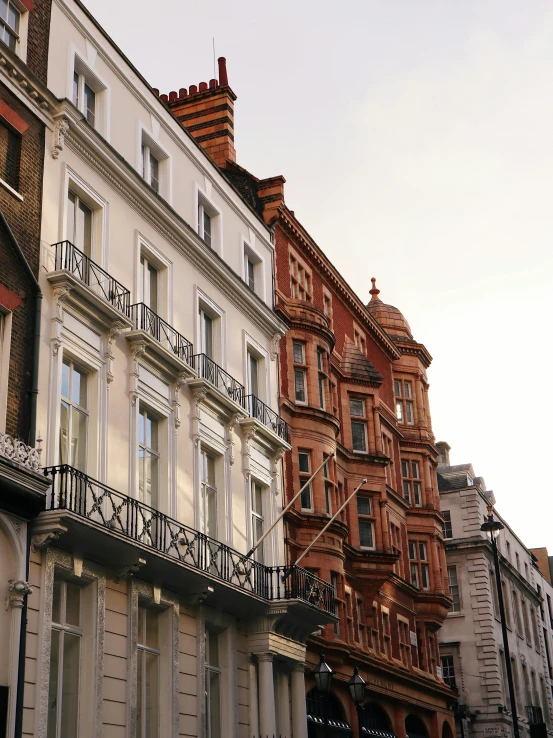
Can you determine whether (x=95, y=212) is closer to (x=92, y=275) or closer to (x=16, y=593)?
(x=92, y=275)

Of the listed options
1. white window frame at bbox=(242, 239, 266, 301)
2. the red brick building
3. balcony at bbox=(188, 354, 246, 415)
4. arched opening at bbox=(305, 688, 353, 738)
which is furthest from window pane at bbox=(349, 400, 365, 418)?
balcony at bbox=(188, 354, 246, 415)

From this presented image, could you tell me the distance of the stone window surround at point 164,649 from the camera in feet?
76.3

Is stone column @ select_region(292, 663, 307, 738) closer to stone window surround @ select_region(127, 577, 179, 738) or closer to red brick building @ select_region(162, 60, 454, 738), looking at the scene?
red brick building @ select_region(162, 60, 454, 738)

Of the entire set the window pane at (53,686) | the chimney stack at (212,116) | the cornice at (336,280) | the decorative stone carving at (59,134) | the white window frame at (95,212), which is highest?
the chimney stack at (212,116)

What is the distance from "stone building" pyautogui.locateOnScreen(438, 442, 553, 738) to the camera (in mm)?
59906

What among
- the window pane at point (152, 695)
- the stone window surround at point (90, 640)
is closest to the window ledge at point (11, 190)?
the stone window surround at point (90, 640)

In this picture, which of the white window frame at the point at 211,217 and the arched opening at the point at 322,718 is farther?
the arched opening at the point at 322,718

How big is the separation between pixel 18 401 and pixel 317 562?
58.4 feet

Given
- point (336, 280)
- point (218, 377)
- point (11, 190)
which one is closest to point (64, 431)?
point (11, 190)

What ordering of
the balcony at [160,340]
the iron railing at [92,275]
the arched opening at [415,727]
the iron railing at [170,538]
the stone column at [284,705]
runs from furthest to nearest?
the arched opening at [415,727], the stone column at [284,705], the balcony at [160,340], the iron railing at [92,275], the iron railing at [170,538]

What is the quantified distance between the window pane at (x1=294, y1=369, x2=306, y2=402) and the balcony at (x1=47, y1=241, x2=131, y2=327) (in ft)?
44.7

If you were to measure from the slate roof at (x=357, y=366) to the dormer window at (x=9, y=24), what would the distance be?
76.5 feet

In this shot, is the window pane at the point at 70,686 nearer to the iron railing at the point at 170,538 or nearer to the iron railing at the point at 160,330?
the iron railing at the point at 170,538

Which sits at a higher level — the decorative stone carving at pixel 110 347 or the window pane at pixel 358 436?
the window pane at pixel 358 436
